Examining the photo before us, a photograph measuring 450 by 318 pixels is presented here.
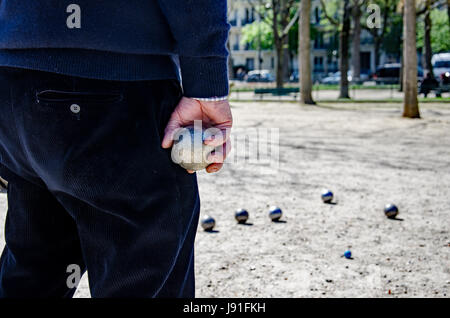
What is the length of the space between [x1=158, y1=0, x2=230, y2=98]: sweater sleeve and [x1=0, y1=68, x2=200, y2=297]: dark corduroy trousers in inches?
3.5

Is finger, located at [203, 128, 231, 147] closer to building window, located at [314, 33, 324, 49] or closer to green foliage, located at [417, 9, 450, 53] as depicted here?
green foliage, located at [417, 9, 450, 53]

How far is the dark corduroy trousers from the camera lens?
1.64 metres

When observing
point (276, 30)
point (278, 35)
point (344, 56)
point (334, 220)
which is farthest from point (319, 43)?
point (334, 220)

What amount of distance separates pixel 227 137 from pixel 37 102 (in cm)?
59

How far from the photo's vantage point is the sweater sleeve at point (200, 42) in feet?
5.60

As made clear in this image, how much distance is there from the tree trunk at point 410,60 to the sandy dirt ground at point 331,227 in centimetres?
531

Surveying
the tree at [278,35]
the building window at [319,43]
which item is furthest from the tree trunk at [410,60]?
the building window at [319,43]

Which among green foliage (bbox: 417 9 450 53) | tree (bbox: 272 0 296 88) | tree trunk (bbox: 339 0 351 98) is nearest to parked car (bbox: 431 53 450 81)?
tree (bbox: 272 0 296 88)

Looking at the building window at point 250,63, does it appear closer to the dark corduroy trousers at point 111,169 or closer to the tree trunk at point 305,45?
the tree trunk at point 305,45

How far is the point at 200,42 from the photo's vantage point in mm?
1735

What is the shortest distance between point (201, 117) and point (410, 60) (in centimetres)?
1541
